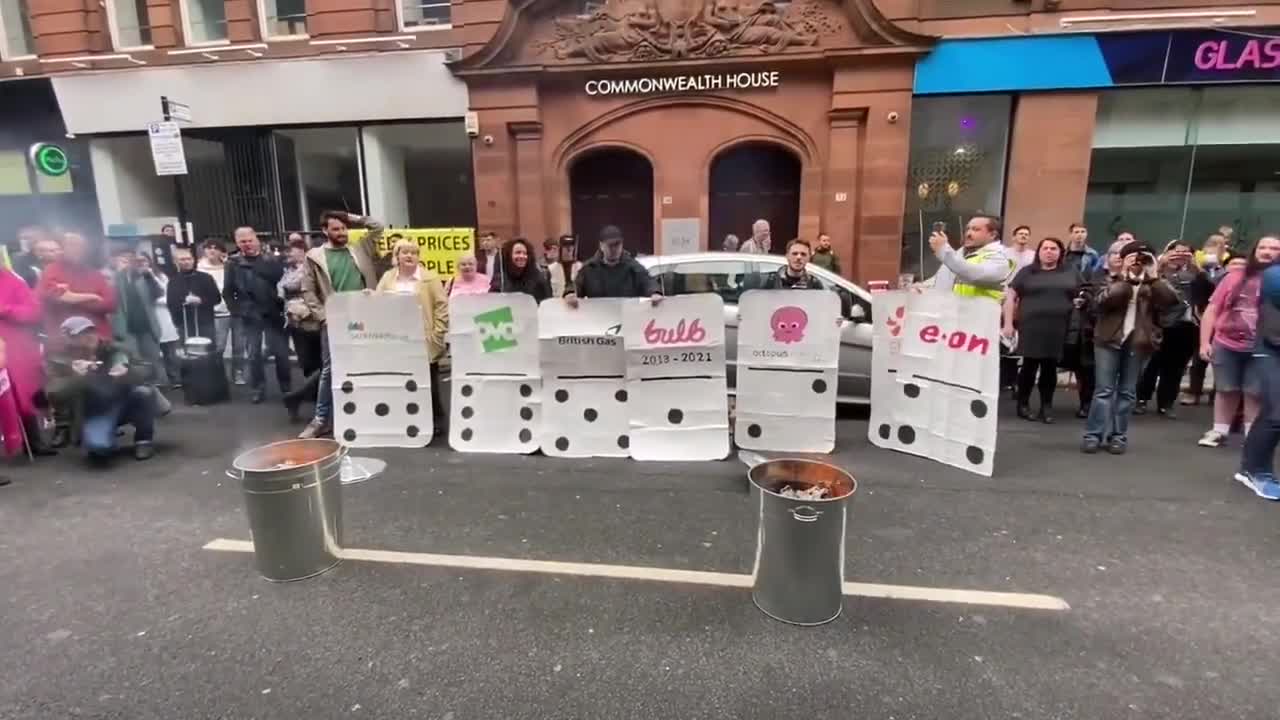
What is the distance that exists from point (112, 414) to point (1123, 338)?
8609 mm

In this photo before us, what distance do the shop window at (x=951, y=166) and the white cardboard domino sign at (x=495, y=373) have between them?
9480 mm

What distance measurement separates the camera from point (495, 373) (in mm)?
5555

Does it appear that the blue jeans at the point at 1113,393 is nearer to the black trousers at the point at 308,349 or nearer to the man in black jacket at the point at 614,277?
the man in black jacket at the point at 614,277

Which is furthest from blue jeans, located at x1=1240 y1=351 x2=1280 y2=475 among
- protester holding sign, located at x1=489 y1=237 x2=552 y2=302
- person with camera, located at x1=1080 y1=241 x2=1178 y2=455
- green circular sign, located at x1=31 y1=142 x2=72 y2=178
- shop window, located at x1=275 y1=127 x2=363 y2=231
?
green circular sign, located at x1=31 y1=142 x2=72 y2=178

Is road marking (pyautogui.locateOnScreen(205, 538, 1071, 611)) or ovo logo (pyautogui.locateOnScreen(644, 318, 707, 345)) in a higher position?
ovo logo (pyautogui.locateOnScreen(644, 318, 707, 345))

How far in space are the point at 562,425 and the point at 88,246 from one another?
16.1 ft

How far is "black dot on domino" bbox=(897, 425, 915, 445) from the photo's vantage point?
17.8ft

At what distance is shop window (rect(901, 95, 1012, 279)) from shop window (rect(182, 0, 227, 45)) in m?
14.5

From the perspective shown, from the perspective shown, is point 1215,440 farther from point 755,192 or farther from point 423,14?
point 423,14

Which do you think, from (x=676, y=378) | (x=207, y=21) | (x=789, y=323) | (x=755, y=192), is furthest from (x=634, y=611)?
(x=207, y=21)

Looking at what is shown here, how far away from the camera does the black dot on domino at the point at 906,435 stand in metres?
5.42

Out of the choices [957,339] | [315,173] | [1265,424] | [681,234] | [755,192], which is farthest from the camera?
[315,173]

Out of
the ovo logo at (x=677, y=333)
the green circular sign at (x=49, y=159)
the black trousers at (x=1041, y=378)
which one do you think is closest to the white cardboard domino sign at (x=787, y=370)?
the ovo logo at (x=677, y=333)

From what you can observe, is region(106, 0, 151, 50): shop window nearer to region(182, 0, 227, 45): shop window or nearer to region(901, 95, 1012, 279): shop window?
region(182, 0, 227, 45): shop window
